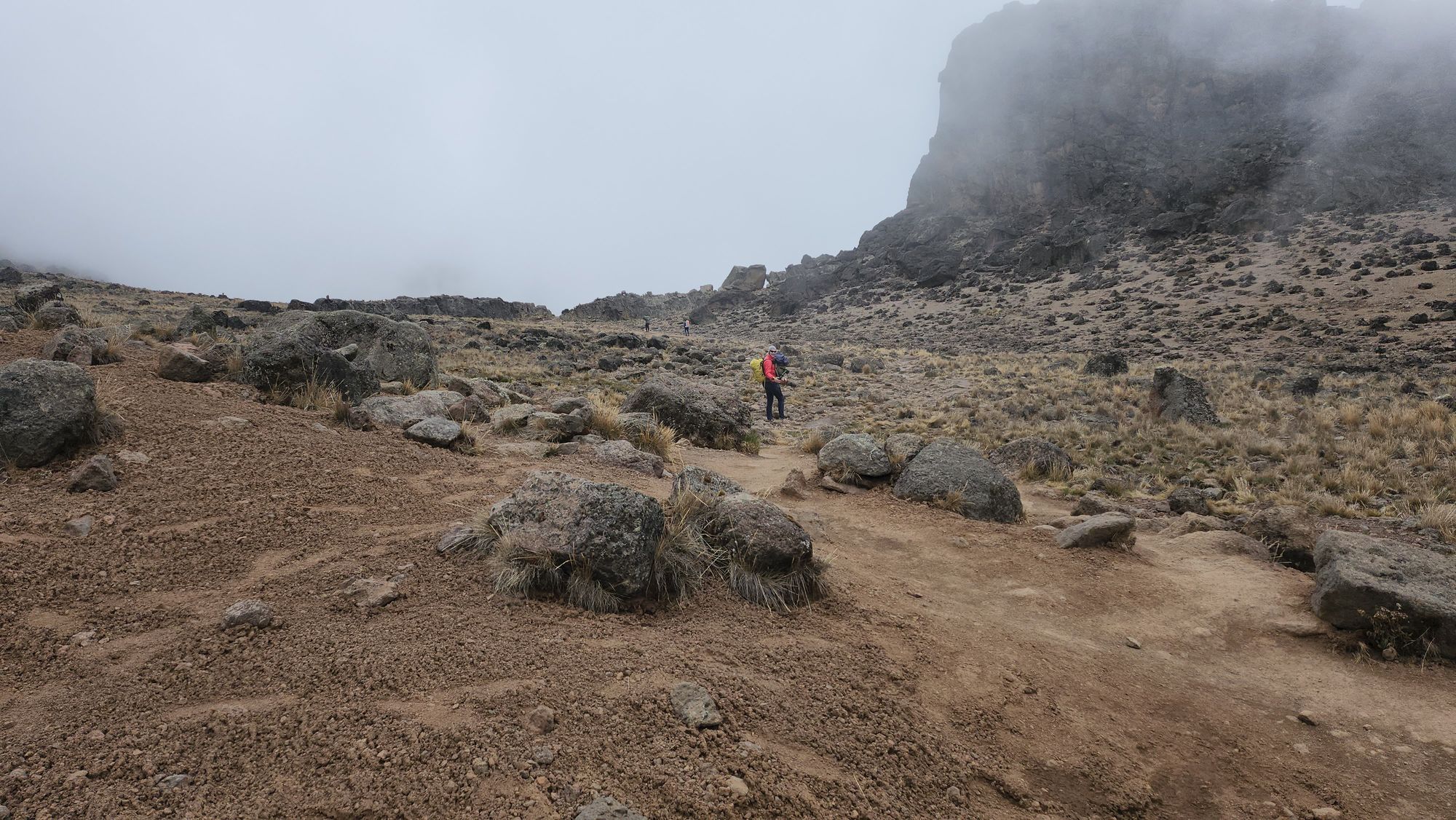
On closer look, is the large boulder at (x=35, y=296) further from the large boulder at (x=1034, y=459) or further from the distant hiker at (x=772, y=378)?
the large boulder at (x=1034, y=459)

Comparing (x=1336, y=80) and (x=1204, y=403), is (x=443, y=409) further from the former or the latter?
(x=1336, y=80)

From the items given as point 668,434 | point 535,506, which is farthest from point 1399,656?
point 668,434

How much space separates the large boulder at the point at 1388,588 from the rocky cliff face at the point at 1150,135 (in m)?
61.3

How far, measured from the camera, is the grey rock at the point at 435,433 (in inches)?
286

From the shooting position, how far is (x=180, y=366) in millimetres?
7625

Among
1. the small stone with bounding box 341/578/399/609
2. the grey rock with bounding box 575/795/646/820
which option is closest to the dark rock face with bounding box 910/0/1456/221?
the small stone with bounding box 341/578/399/609

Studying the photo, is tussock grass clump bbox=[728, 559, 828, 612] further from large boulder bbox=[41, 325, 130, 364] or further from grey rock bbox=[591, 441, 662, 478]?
large boulder bbox=[41, 325, 130, 364]

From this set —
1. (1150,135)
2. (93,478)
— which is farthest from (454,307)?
(1150,135)

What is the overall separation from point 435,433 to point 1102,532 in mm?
7640

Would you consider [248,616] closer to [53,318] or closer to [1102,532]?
[1102,532]

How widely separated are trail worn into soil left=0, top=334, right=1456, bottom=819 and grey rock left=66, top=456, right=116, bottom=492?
0.39 feet

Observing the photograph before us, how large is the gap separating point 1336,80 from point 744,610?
100513 millimetres

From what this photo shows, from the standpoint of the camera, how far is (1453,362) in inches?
808

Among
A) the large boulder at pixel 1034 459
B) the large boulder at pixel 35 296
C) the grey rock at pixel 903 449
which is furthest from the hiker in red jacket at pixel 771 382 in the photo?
the large boulder at pixel 35 296
